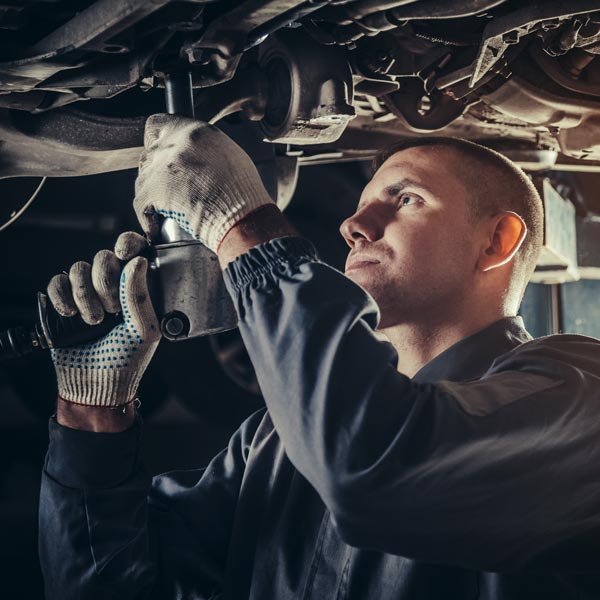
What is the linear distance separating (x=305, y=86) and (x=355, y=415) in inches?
22.0

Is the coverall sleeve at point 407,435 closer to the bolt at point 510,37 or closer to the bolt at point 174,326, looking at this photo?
the bolt at point 174,326

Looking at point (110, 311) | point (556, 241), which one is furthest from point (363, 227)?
point (556, 241)

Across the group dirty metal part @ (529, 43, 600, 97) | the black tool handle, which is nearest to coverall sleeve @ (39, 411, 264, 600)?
the black tool handle

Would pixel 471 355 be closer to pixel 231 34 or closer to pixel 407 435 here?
pixel 407 435

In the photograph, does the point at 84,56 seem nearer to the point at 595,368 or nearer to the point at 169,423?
the point at 595,368

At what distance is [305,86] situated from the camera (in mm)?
1347

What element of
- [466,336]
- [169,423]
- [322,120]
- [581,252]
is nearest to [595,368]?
[466,336]

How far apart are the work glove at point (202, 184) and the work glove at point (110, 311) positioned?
172 millimetres

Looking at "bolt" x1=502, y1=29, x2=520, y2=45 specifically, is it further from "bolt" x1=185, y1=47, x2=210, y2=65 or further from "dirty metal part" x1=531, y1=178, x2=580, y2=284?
"dirty metal part" x1=531, y1=178, x2=580, y2=284

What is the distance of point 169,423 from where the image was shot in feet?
9.89

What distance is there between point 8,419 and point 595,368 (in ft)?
6.66

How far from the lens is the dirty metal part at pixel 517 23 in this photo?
1.18 m

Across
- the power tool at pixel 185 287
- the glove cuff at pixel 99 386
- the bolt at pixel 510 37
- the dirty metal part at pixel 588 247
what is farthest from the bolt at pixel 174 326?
the dirty metal part at pixel 588 247

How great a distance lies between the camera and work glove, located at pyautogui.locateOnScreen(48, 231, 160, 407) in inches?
→ 55.4
